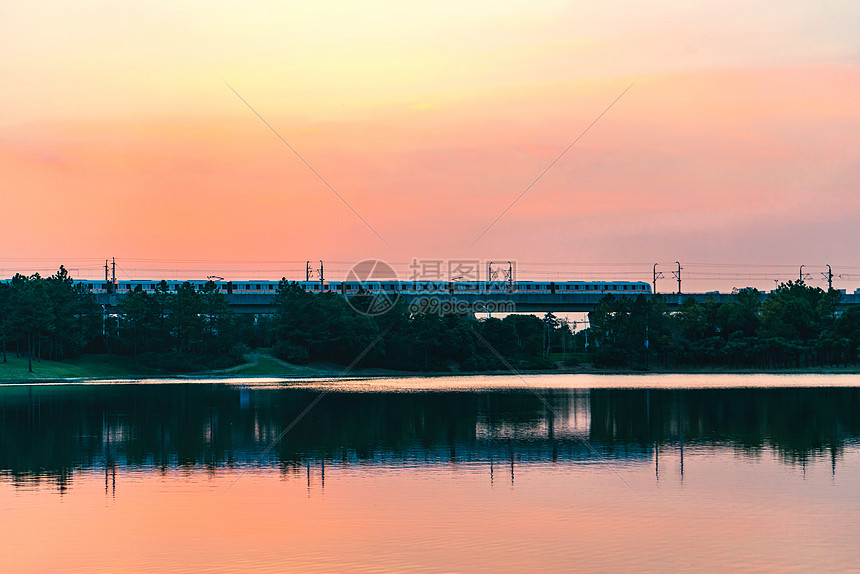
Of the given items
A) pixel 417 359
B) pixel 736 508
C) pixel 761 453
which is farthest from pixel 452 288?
pixel 736 508

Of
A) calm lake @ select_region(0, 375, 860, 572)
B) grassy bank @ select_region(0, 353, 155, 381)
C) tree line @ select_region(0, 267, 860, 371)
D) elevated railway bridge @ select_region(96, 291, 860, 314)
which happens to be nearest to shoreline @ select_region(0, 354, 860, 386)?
grassy bank @ select_region(0, 353, 155, 381)

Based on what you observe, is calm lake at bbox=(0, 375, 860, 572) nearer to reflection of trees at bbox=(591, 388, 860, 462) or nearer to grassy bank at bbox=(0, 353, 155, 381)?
reflection of trees at bbox=(591, 388, 860, 462)

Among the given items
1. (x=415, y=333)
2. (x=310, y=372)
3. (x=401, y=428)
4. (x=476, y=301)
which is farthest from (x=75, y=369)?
(x=401, y=428)

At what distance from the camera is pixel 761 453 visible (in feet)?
127

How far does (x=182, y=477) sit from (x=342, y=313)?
365ft

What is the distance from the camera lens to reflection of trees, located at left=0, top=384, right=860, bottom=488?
129ft

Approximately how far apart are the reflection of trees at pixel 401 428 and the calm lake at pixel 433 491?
0.21m

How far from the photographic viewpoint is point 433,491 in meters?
30.2

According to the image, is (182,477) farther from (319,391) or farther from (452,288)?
(452,288)

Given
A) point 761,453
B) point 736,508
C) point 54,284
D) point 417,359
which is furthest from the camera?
point 417,359

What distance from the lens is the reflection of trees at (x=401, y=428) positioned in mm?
39312

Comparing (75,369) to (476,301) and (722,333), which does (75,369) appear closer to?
(476,301)

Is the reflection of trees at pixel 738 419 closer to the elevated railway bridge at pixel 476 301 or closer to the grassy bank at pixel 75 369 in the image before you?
the grassy bank at pixel 75 369

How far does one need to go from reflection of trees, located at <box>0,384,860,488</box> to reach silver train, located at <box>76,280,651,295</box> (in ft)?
282
